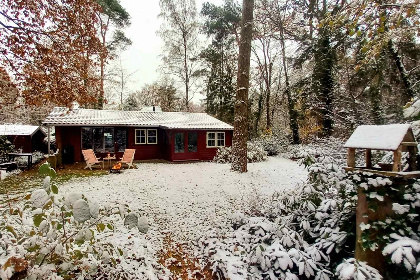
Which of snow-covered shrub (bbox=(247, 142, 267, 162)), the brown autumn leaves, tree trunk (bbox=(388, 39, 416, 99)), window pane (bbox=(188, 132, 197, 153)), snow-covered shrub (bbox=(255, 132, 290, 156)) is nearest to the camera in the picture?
the brown autumn leaves

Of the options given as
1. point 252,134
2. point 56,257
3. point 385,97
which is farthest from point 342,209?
point 252,134

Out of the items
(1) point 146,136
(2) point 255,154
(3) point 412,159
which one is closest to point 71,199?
(3) point 412,159

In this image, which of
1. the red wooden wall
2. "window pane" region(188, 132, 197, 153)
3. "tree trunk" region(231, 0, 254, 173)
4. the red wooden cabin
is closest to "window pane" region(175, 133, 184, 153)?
the red wooden cabin

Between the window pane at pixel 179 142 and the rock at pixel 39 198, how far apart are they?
1331 centimetres

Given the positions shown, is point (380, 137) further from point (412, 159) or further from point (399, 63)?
point (399, 63)

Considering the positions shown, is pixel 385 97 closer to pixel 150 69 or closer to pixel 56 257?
pixel 56 257

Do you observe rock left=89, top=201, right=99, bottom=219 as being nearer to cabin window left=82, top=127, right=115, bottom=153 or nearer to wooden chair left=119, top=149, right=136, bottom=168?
wooden chair left=119, top=149, right=136, bottom=168

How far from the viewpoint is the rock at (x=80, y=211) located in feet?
5.86

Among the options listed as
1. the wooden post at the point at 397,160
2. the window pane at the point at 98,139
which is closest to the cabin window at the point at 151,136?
the window pane at the point at 98,139

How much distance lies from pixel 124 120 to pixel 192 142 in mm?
4656

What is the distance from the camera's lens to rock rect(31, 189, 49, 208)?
5.82ft

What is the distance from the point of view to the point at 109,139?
14.8 m

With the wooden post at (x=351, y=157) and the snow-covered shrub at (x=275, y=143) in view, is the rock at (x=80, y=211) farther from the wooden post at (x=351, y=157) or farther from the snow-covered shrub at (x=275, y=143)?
the snow-covered shrub at (x=275, y=143)

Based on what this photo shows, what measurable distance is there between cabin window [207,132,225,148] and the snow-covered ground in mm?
6093
